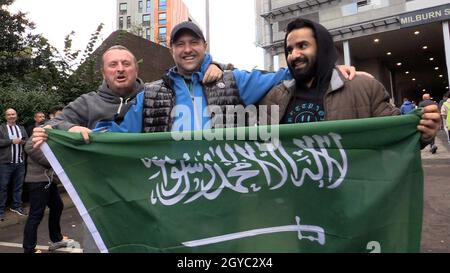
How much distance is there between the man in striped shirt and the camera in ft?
23.3

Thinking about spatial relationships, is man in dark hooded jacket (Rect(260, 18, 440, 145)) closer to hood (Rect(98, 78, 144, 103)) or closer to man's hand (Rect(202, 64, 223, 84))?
man's hand (Rect(202, 64, 223, 84))

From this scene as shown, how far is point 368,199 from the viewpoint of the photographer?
2102mm

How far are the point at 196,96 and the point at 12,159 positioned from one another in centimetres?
593

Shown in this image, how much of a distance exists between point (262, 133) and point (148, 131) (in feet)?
2.82

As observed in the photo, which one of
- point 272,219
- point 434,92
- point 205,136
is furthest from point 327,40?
point 434,92

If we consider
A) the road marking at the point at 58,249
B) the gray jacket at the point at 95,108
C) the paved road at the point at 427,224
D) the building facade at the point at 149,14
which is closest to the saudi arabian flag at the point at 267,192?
the gray jacket at the point at 95,108

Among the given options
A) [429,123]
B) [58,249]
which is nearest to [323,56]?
[429,123]

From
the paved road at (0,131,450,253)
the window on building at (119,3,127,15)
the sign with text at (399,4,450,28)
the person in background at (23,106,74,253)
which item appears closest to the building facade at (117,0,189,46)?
the window on building at (119,3,127,15)

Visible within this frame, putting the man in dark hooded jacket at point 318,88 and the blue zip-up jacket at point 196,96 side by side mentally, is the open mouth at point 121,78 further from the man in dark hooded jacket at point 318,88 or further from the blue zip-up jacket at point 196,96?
the man in dark hooded jacket at point 318,88

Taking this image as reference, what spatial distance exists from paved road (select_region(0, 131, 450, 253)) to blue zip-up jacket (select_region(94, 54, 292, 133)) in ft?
9.66

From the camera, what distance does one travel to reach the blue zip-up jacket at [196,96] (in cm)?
266

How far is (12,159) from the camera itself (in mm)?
7242

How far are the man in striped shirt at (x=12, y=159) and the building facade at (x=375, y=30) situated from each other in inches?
763

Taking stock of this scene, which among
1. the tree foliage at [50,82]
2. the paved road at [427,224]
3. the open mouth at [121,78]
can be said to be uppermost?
the tree foliage at [50,82]
